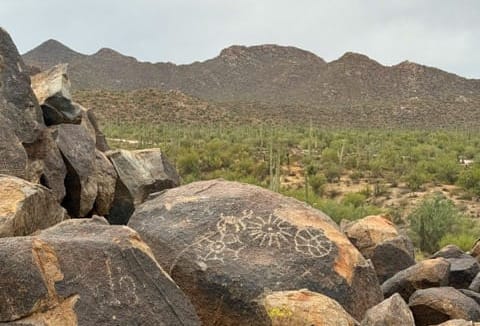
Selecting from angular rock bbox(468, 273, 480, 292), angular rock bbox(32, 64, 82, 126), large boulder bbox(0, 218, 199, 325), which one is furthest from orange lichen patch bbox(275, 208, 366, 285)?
angular rock bbox(32, 64, 82, 126)

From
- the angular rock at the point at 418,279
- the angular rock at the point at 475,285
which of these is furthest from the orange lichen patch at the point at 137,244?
the angular rock at the point at 475,285

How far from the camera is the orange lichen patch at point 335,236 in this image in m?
6.21

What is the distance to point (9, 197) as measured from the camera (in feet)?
20.3

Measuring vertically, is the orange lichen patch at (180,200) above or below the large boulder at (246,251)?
above

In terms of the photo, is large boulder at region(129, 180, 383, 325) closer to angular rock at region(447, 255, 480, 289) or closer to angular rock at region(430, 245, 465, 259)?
angular rock at region(447, 255, 480, 289)

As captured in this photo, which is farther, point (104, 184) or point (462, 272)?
point (104, 184)

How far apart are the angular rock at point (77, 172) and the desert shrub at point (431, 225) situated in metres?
7.68

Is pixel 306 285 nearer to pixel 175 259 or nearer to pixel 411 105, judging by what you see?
pixel 175 259

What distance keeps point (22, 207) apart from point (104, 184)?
4.36 m

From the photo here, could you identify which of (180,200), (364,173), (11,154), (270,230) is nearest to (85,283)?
(270,230)

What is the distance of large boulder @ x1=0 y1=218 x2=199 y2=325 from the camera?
391cm

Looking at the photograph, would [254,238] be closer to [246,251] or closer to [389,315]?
[246,251]

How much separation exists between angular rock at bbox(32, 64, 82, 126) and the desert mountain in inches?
1723

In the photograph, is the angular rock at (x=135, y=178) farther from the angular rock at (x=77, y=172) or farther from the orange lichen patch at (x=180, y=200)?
the orange lichen patch at (x=180, y=200)
